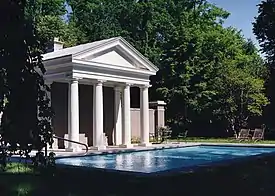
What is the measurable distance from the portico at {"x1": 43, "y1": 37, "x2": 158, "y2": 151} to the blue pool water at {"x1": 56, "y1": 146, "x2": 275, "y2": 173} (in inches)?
75.5

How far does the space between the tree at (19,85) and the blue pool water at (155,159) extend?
698 centimetres

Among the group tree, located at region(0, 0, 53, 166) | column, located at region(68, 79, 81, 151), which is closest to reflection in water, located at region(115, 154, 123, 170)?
column, located at region(68, 79, 81, 151)

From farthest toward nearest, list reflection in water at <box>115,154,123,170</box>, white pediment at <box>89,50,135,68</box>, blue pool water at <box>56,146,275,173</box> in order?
white pediment at <box>89,50,135,68</box>, blue pool water at <box>56,146,275,173</box>, reflection in water at <box>115,154,123,170</box>

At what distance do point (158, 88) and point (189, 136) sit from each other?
4.44 metres

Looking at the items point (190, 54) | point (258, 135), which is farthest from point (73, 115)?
point (190, 54)

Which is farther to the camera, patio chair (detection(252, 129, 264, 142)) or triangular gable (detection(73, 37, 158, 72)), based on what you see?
patio chair (detection(252, 129, 264, 142))

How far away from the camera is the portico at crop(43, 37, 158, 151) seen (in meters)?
17.6

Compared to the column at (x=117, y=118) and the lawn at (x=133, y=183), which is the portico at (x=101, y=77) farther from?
the lawn at (x=133, y=183)

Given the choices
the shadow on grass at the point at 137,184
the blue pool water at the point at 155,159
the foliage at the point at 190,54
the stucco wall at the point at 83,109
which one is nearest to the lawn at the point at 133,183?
the shadow on grass at the point at 137,184

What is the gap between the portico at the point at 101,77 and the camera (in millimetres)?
17562

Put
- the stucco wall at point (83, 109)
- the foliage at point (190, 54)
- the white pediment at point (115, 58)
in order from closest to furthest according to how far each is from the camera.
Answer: the white pediment at point (115, 58), the stucco wall at point (83, 109), the foliage at point (190, 54)

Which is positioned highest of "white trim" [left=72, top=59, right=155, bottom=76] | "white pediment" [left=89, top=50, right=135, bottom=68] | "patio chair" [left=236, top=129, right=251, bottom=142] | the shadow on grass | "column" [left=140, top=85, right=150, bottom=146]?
"white pediment" [left=89, top=50, right=135, bottom=68]

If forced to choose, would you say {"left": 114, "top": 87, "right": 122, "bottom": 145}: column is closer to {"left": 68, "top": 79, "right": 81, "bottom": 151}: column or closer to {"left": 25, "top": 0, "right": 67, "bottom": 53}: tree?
{"left": 68, "top": 79, "right": 81, "bottom": 151}: column

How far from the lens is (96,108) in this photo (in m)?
18.5
